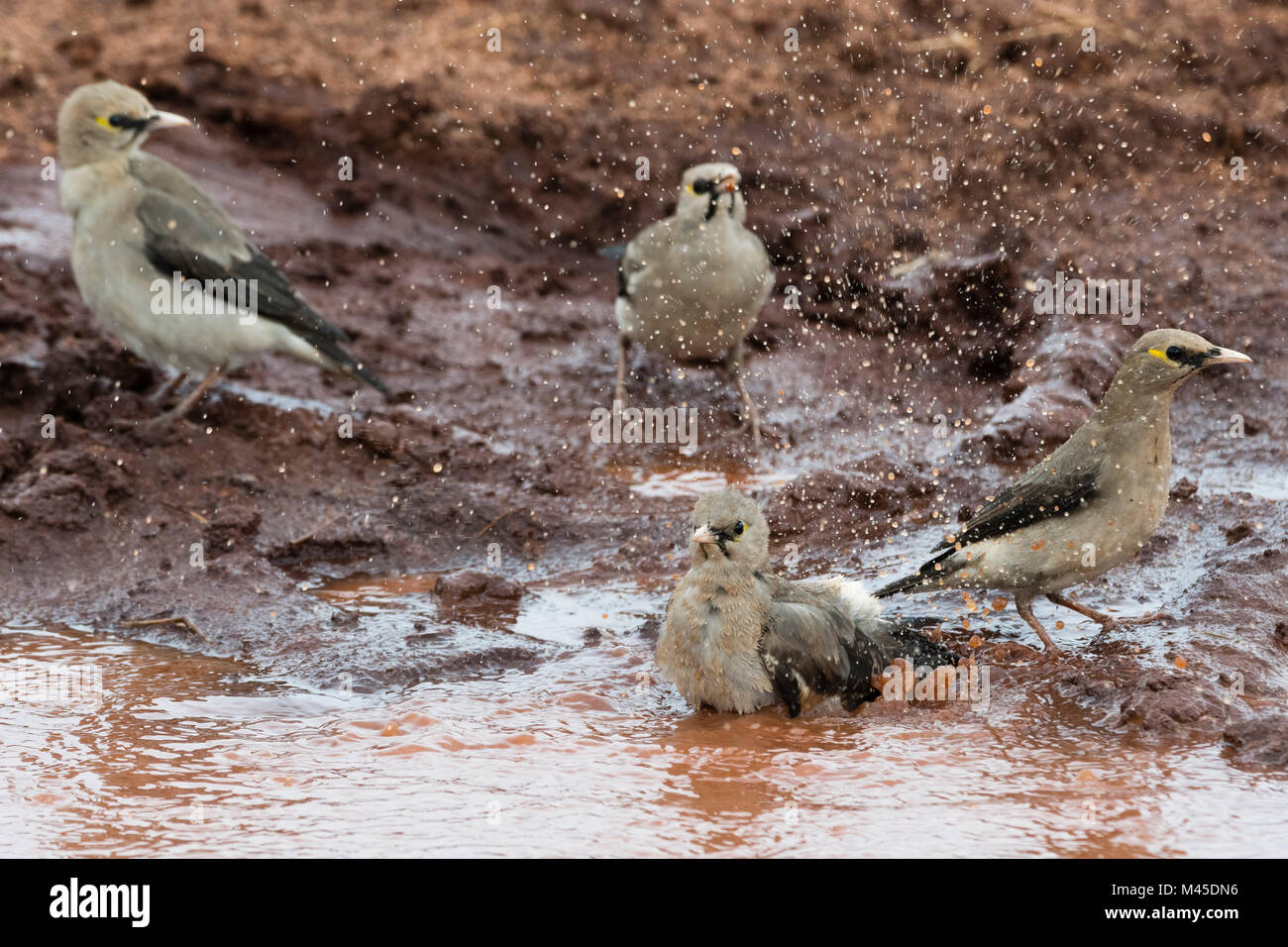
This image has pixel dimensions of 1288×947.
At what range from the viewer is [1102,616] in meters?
5.96

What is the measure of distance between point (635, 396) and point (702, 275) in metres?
1.06

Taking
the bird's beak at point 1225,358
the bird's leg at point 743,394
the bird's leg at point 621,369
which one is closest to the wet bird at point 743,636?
the bird's beak at point 1225,358

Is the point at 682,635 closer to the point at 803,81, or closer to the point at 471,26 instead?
the point at 803,81

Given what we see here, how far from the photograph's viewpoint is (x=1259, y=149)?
11.0m

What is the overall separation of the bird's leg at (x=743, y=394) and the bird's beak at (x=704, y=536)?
11.6ft

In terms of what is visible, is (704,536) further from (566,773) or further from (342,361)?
(342,361)

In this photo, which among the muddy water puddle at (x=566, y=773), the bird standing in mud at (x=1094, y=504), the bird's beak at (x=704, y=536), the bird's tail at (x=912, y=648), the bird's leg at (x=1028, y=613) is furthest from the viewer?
the bird's leg at (x=1028, y=613)

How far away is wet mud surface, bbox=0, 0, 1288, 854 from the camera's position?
4.96 m

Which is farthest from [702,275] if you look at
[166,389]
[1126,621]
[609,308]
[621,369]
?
[1126,621]

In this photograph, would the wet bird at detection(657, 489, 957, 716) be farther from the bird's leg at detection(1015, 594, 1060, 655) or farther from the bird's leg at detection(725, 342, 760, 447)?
the bird's leg at detection(725, 342, 760, 447)

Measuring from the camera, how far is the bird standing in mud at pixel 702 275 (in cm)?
864

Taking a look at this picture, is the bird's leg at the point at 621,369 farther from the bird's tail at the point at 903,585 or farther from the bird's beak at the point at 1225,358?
the bird's beak at the point at 1225,358

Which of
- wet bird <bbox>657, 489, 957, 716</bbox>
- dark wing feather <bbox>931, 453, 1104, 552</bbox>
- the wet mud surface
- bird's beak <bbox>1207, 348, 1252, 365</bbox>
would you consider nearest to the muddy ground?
the wet mud surface

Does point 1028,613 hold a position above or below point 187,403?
below
